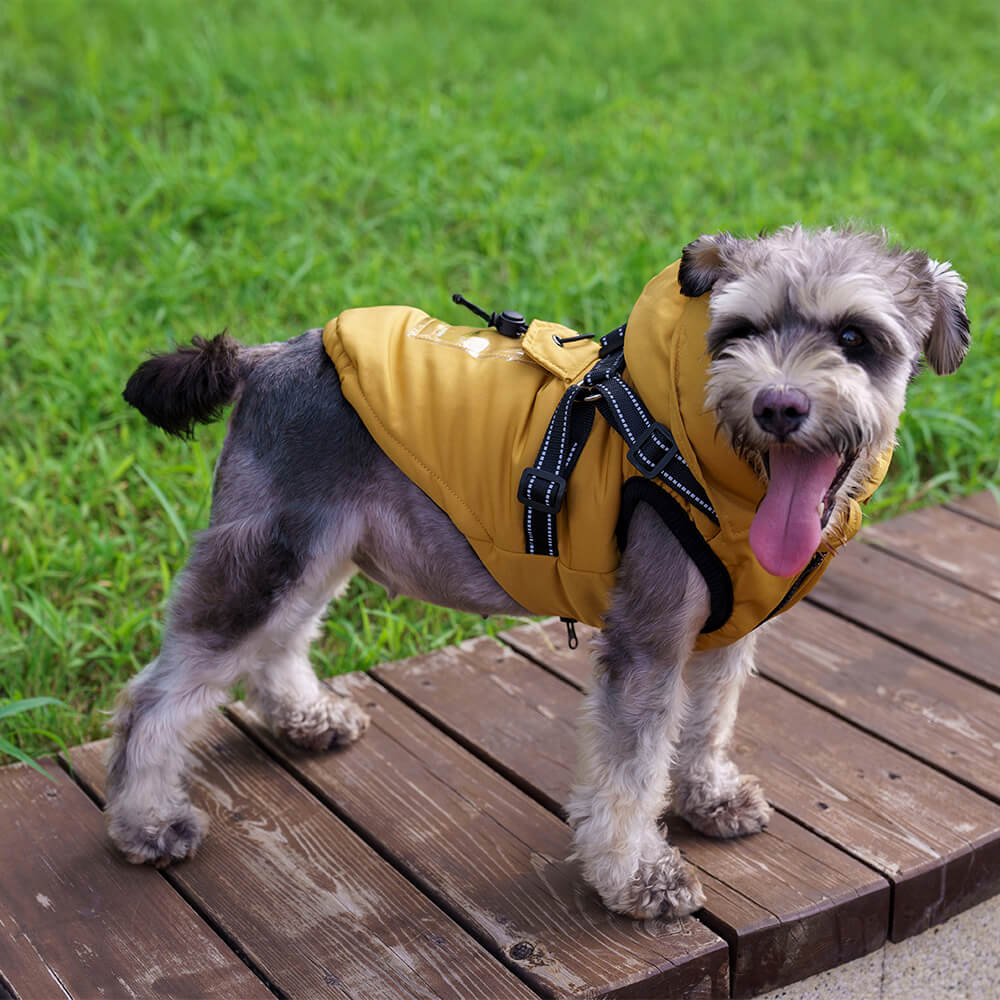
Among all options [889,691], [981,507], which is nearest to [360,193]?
[981,507]

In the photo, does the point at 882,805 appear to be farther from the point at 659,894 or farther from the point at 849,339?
the point at 849,339

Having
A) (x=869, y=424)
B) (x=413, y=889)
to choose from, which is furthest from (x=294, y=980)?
(x=869, y=424)

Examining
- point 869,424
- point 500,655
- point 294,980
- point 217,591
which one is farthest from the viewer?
point 500,655

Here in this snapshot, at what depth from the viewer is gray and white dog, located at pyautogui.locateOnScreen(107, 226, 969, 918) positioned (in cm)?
247

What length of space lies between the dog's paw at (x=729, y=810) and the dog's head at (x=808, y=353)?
88cm

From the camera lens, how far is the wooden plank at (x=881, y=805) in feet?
10.0

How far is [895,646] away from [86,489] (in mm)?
2920

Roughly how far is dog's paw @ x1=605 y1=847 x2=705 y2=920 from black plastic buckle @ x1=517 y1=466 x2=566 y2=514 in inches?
34.3

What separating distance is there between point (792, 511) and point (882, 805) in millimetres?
1172

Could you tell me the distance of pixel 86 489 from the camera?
15.0 feet

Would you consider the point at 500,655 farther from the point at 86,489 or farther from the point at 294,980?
the point at 86,489

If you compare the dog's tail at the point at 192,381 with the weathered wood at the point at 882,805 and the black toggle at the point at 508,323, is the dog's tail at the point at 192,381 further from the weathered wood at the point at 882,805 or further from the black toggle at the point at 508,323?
the weathered wood at the point at 882,805

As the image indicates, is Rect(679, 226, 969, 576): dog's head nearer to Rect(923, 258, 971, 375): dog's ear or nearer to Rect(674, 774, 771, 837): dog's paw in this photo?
Rect(923, 258, 971, 375): dog's ear

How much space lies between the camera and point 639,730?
9.07 ft
